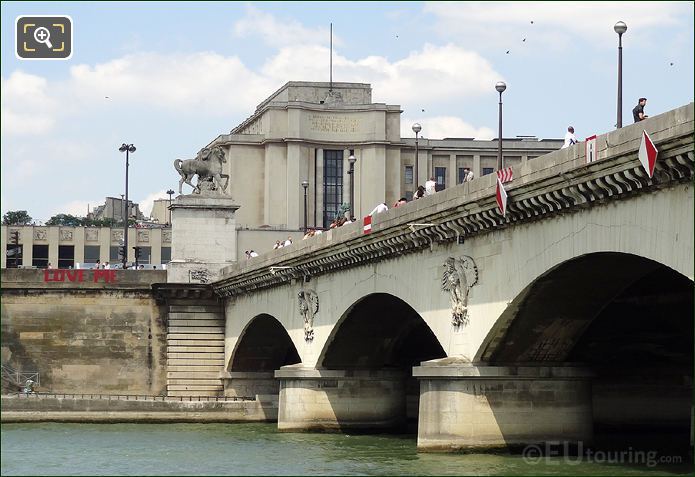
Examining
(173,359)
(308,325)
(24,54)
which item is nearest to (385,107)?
(173,359)

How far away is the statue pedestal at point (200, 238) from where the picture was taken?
8125 centimetres

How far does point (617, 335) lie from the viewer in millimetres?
54219

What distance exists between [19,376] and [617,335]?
1395 inches

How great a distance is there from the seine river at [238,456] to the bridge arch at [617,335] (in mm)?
3432

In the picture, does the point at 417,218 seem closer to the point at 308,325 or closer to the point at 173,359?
the point at 308,325

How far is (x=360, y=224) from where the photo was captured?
51406 millimetres

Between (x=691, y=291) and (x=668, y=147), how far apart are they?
17134mm

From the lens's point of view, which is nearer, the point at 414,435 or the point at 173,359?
the point at 414,435

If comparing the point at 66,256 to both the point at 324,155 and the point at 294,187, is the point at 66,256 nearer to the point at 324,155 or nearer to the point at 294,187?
the point at 294,187

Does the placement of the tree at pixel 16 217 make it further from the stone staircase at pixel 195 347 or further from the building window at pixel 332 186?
the stone staircase at pixel 195 347

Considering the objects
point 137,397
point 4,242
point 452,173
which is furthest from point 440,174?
point 137,397

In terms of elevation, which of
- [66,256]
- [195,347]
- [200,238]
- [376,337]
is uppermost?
[66,256]

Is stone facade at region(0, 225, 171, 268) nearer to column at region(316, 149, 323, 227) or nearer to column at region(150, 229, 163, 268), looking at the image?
column at region(150, 229, 163, 268)

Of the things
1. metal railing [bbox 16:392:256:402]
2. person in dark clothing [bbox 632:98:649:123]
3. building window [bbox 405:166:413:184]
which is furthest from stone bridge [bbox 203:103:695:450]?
building window [bbox 405:166:413:184]
